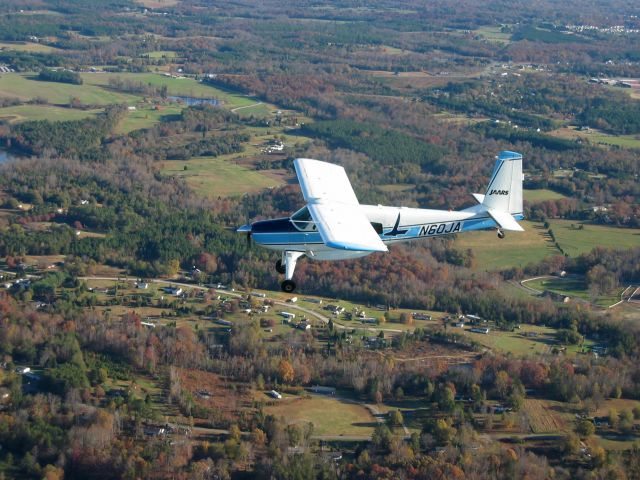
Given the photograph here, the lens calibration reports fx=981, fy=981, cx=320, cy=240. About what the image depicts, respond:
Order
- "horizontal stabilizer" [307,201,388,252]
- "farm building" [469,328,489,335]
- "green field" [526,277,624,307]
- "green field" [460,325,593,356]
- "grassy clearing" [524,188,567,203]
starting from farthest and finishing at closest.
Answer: "grassy clearing" [524,188,567,203] → "green field" [526,277,624,307] → "farm building" [469,328,489,335] → "green field" [460,325,593,356] → "horizontal stabilizer" [307,201,388,252]

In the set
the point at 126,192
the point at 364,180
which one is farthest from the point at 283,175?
the point at 126,192

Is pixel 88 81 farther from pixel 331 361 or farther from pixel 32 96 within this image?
pixel 331 361

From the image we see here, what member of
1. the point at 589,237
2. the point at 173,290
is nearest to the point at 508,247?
the point at 589,237

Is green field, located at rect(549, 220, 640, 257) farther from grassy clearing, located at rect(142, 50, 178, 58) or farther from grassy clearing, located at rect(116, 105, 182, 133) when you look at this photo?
grassy clearing, located at rect(142, 50, 178, 58)

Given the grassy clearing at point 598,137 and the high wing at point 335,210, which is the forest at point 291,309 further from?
the high wing at point 335,210

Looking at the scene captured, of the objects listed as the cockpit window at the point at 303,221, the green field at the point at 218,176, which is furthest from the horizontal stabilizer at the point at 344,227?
the green field at the point at 218,176

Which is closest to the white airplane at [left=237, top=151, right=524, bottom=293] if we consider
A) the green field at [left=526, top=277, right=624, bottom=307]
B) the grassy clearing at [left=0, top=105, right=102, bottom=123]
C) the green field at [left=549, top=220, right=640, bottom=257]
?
the green field at [left=526, top=277, right=624, bottom=307]
